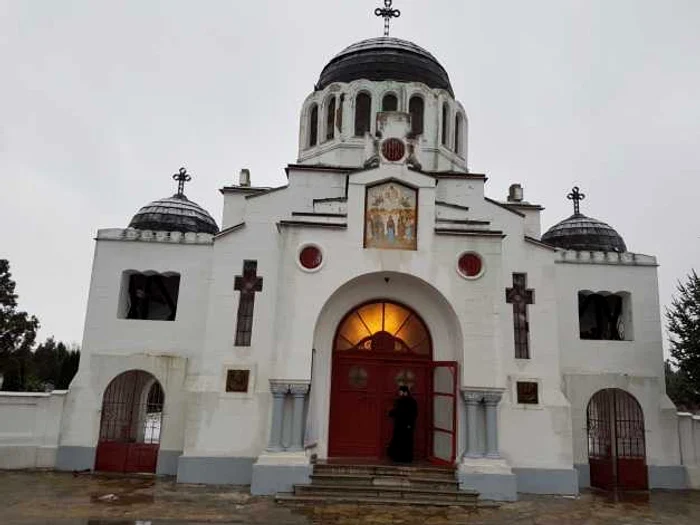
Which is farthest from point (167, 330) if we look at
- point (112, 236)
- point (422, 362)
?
point (422, 362)

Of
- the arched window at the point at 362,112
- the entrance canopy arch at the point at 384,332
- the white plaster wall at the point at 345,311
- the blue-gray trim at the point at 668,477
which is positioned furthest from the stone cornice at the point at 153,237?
the blue-gray trim at the point at 668,477

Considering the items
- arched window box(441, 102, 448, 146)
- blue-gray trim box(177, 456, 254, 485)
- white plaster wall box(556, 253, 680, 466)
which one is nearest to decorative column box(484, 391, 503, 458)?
white plaster wall box(556, 253, 680, 466)

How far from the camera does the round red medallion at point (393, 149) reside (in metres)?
13.2

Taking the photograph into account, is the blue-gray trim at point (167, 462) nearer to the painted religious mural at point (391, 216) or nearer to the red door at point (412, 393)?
the red door at point (412, 393)

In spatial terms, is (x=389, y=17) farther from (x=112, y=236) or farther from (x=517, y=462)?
(x=517, y=462)

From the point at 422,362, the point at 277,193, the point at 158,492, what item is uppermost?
the point at 277,193

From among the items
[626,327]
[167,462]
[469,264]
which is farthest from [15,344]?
[626,327]

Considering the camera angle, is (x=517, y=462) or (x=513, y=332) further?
(x=513, y=332)

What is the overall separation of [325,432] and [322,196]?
256 inches

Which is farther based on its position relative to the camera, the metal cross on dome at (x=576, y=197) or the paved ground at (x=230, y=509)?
the metal cross on dome at (x=576, y=197)

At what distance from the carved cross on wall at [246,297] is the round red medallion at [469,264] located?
485cm

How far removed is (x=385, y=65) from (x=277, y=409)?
38.7 ft

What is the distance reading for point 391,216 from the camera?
12812mm

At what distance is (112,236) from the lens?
14680 millimetres
